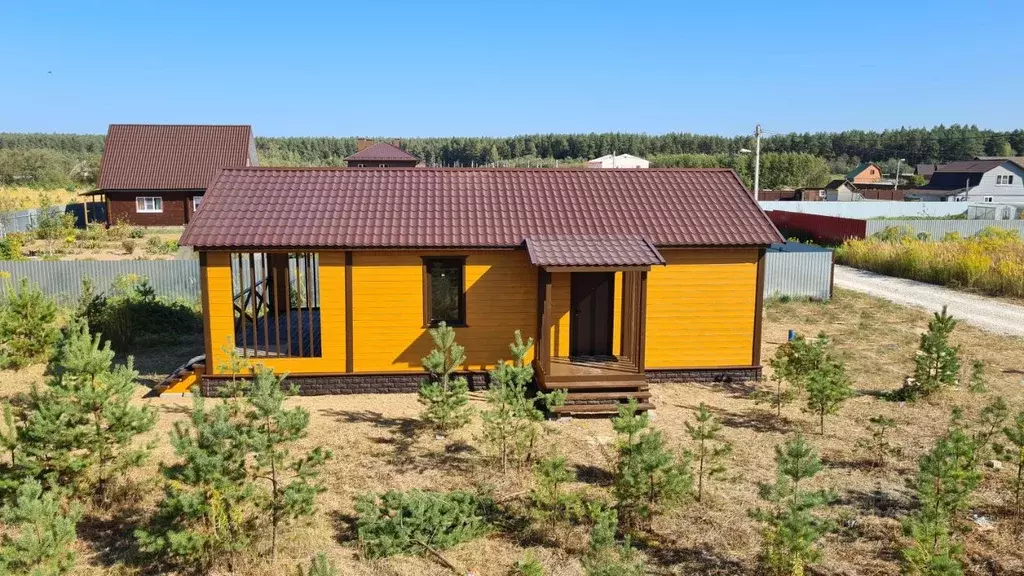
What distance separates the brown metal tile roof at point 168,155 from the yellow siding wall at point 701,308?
105 ft

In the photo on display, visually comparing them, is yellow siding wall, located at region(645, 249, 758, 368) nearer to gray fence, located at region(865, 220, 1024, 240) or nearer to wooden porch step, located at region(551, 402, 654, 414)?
wooden porch step, located at region(551, 402, 654, 414)

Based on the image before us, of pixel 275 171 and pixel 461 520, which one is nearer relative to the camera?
pixel 461 520

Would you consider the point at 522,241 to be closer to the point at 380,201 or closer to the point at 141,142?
the point at 380,201

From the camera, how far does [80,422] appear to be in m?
7.30

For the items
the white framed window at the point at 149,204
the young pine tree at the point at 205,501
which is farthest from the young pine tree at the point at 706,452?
the white framed window at the point at 149,204

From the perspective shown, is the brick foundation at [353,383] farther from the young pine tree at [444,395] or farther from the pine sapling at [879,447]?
the pine sapling at [879,447]

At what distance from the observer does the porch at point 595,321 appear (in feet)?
36.5

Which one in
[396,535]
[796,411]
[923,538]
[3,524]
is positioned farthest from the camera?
[796,411]

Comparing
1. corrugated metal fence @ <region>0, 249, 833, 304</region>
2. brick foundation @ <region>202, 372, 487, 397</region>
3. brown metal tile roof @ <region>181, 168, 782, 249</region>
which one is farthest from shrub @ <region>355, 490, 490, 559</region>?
corrugated metal fence @ <region>0, 249, 833, 304</region>

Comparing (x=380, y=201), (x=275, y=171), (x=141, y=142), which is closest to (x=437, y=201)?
(x=380, y=201)

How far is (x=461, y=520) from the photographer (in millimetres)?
7246

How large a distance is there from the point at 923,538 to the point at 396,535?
15.8ft

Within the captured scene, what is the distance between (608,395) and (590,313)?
6.31 feet

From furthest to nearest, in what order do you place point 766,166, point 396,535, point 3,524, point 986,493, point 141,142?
point 766,166, point 141,142, point 986,493, point 3,524, point 396,535
